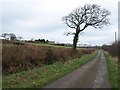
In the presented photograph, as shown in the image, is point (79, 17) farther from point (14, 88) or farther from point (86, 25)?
point (14, 88)

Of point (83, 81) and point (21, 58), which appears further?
point (21, 58)

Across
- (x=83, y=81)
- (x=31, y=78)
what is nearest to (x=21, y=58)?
(x=31, y=78)

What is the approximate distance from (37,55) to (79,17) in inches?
1137

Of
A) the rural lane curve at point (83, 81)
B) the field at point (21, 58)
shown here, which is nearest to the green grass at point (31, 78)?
the rural lane curve at point (83, 81)

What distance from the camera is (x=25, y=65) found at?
23719 mm

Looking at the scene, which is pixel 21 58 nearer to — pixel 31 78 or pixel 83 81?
pixel 31 78

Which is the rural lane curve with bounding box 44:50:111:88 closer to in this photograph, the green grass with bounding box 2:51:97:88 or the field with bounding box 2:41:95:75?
the green grass with bounding box 2:51:97:88

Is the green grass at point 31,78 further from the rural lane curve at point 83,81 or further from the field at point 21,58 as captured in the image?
the field at point 21,58

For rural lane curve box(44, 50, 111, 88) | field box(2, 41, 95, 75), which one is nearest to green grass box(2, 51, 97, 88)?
rural lane curve box(44, 50, 111, 88)

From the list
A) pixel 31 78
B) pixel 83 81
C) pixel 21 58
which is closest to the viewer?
pixel 83 81

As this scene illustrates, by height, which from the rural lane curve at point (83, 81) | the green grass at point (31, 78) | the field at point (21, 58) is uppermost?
the field at point (21, 58)

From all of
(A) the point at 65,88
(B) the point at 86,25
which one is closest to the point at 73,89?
(A) the point at 65,88

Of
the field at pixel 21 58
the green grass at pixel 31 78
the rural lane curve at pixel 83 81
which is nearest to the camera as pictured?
the green grass at pixel 31 78

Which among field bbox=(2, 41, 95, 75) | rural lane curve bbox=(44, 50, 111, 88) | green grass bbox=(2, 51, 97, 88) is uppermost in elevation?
field bbox=(2, 41, 95, 75)
